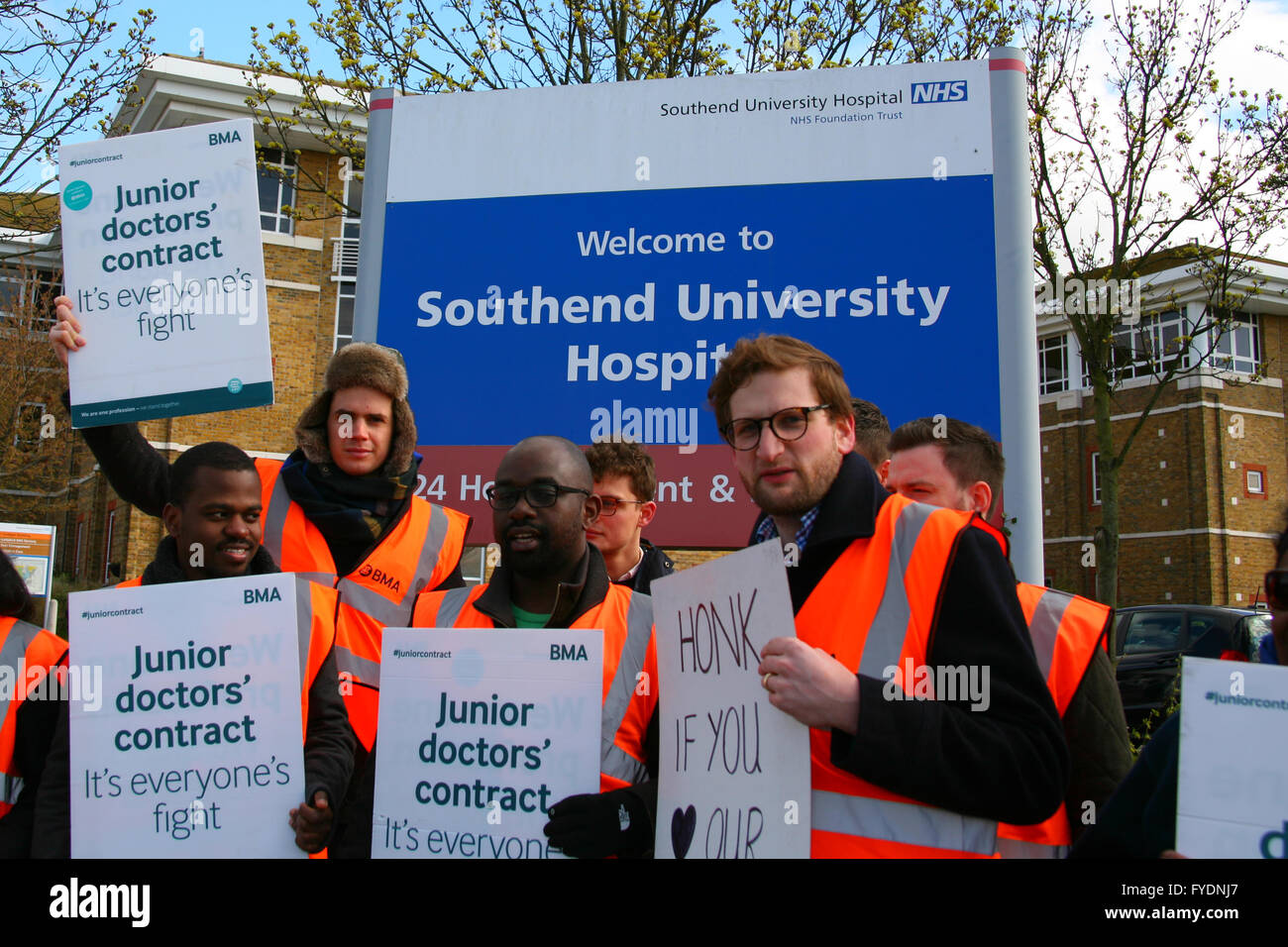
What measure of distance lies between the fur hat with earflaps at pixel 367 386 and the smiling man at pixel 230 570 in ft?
1.26

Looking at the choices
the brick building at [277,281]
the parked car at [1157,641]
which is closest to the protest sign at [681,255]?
the parked car at [1157,641]

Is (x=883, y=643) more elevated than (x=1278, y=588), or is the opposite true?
(x=1278, y=588)

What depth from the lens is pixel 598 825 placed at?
7.23 ft

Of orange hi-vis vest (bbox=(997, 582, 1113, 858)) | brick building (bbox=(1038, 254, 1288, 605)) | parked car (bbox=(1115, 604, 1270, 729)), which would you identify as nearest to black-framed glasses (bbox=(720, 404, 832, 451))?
orange hi-vis vest (bbox=(997, 582, 1113, 858))

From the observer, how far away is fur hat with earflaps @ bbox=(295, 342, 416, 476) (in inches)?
128

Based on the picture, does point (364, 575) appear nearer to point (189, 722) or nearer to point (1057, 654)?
point (189, 722)

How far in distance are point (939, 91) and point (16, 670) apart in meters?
3.51

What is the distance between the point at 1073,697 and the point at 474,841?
1308mm

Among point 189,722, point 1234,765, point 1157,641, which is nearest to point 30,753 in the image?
point 189,722

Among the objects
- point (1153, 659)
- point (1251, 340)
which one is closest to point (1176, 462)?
point (1251, 340)

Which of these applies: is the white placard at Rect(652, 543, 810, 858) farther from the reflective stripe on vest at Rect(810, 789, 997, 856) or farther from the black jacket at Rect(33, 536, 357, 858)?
the black jacket at Rect(33, 536, 357, 858)

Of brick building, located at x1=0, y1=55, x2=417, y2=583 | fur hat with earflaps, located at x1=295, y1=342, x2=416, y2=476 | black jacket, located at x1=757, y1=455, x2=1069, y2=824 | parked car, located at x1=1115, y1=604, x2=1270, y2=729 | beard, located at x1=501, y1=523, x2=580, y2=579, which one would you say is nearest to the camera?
black jacket, located at x1=757, y1=455, x2=1069, y2=824

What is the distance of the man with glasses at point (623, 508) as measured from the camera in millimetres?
3746

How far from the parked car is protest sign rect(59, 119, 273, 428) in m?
9.57
